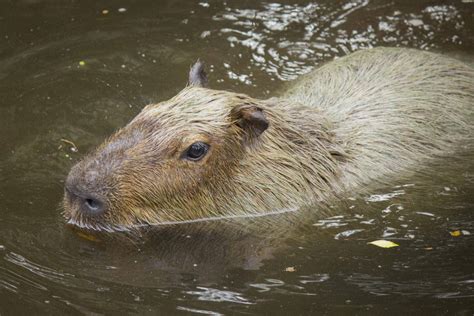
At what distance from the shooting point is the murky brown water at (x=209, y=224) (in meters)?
7.19

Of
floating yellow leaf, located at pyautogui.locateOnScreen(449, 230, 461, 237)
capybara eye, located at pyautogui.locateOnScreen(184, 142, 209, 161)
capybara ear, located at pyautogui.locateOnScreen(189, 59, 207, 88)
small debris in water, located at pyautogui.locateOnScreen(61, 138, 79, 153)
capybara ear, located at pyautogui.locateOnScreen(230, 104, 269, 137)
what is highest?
capybara ear, located at pyautogui.locateOnScreen(189, 59, 207, 88)

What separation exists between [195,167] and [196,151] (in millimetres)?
151

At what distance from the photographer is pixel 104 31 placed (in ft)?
→ 40.9

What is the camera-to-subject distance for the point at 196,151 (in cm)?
820

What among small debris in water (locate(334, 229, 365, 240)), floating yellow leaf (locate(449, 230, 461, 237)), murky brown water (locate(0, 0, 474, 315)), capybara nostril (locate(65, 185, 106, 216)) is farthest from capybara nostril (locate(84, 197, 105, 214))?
floating yellow leaf (locate(449, 230, 461, 237))

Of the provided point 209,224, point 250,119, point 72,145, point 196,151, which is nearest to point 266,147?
point 250,119

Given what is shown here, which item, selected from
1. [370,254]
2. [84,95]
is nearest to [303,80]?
[84,95]

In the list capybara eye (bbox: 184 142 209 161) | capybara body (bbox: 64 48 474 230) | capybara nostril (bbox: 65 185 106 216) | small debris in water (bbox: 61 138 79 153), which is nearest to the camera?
capybara nostril (bbox: 65 185 106 216)

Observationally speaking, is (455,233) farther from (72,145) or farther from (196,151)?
(72,145)

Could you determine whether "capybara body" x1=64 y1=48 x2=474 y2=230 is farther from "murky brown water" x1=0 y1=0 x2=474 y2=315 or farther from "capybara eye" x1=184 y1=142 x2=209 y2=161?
"murky brown water" x1=0 y1=0 x2=474 y2=315

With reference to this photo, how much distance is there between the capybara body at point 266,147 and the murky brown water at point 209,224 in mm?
229

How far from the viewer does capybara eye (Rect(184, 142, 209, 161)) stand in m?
8.17

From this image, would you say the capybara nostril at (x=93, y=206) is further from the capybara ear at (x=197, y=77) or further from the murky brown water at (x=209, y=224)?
the capybara ear at (x=197, y=77)

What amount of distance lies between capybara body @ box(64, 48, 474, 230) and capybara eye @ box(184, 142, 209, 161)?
0.04 ft
